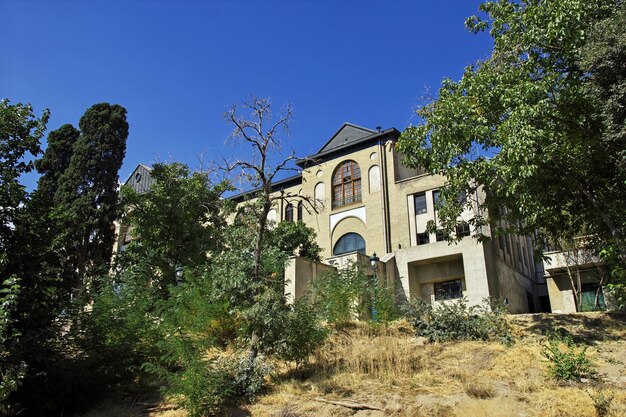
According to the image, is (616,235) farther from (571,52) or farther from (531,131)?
(571,52)

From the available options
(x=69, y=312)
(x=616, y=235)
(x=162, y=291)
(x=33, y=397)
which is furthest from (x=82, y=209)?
(x=616, y=235)

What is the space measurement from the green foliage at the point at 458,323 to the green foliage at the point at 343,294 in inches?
52.9

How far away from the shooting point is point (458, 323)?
40.9 ft

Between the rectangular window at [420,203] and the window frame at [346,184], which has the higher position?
the window frame at [346,184]

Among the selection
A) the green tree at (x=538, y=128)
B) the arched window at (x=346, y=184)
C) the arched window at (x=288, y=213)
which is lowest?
the green tree at (x=538, y=128)

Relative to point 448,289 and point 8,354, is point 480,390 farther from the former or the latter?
point 448,289

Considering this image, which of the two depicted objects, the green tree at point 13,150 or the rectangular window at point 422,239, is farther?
the rectangular window at point 422,239

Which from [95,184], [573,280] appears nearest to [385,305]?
[95,184]

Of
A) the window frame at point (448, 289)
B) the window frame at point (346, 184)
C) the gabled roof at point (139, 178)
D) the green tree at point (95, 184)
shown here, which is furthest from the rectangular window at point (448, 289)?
the gabled roof at point (139, 178)

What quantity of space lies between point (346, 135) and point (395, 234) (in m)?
9.28

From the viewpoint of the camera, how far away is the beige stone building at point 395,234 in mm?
24281

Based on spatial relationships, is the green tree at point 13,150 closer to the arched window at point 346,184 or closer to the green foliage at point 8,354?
the green foliage at point 8,354

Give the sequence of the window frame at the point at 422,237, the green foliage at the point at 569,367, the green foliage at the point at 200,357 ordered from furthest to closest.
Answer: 1. the window frame at the point at 422,237
2. the green foliage at the point at 569,367
3. the green foliage at the point at 200,357

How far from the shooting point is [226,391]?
369 inches
